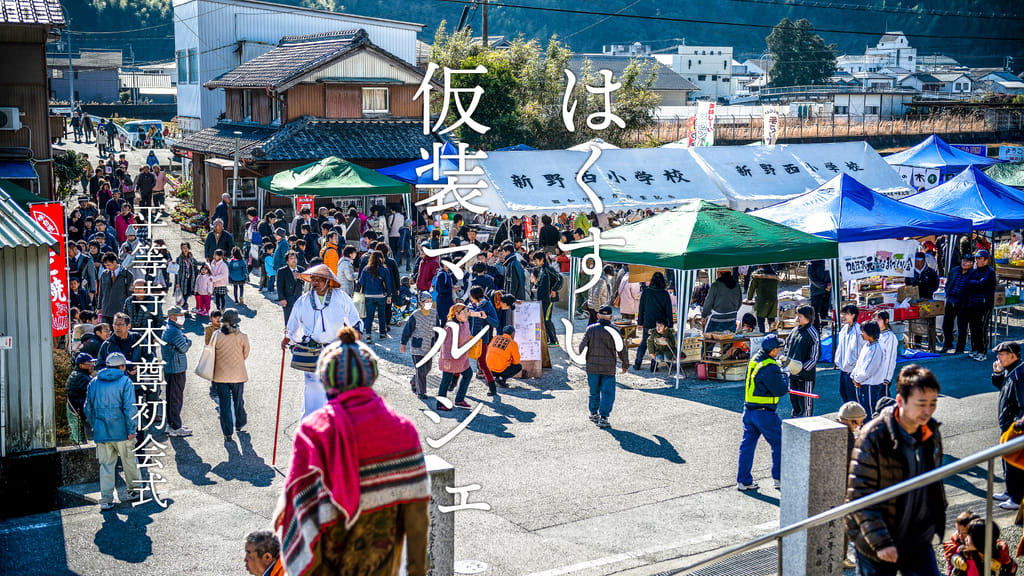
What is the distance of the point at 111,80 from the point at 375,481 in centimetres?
6647

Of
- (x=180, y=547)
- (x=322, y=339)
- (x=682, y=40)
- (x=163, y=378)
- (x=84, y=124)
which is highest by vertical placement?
(x=682, y=40)

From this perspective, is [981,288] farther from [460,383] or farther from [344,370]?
[344,370]

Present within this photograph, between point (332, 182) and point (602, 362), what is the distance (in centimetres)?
1133

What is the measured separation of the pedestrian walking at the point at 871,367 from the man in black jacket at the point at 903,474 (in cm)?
581

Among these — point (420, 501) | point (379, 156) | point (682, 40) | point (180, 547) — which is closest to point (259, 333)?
point (180, 547)

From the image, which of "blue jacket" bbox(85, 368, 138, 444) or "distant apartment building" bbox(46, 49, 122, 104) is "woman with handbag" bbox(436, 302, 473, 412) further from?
"distant apartment building" bbox(46, 49, 122, 104)

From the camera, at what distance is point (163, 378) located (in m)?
11.1

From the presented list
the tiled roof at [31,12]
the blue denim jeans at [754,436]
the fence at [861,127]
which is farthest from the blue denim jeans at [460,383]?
the fence at [861,127]

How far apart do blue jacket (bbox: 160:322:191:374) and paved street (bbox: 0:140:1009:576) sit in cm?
87

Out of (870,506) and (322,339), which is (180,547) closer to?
(322,339)

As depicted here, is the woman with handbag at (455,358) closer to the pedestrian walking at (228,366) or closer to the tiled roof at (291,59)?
the pedestrian walking at (228,366)

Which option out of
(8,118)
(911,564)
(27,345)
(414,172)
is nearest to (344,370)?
(911,564)

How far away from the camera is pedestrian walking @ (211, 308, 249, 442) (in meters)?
10.7

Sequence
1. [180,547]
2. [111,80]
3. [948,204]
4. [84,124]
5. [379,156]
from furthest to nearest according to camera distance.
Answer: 1. [111,80]
2. [84,124]
3. [379,156]
4. [948,204]
5. [180,547]
